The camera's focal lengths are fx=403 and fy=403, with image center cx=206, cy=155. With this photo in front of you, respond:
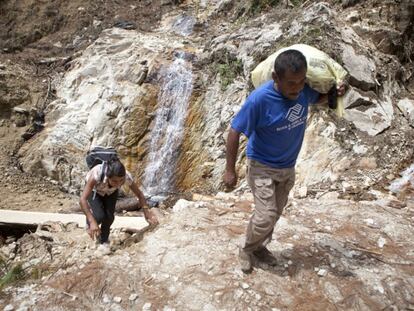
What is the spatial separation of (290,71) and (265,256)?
158 centimetres

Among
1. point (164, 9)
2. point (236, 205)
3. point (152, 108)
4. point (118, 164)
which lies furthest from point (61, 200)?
point (164, 9)

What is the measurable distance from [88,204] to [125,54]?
6.24m

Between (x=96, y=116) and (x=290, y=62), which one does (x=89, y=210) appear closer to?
(x=290, y=62)

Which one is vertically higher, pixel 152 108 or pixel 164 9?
pixel 164 9

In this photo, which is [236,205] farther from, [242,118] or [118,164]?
[242,118]

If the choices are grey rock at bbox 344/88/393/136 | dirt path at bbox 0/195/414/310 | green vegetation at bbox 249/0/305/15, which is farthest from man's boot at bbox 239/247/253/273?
green vegetation at bbox 249/0/305/15

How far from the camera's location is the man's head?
245 centimetres

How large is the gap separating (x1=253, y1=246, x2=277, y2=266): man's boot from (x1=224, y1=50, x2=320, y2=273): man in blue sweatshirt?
0.77 ft

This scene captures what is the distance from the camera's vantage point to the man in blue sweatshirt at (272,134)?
253cm

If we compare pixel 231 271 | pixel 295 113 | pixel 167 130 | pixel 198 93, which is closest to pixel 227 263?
pixel 231 271

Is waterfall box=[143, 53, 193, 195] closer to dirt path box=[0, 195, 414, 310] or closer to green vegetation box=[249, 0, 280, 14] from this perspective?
green vegetation box=[249, 0, 280, 14]

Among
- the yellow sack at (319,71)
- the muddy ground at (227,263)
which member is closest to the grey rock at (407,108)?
the muddy ground at (227,263)

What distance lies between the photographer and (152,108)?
8305mm

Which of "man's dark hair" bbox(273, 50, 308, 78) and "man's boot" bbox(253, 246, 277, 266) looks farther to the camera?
"man's boot" bbox(253, 246, 277, 266)
